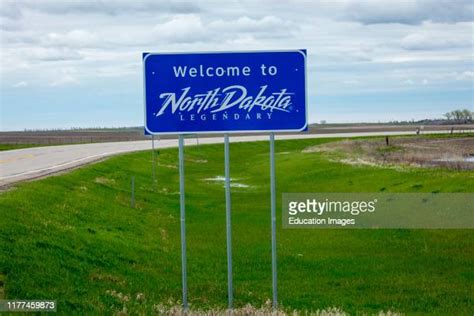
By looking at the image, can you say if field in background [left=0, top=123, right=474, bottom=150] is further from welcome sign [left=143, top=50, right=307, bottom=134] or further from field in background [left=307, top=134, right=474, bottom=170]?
welcome sign [left=143, top=50, right=307, bottom=134]

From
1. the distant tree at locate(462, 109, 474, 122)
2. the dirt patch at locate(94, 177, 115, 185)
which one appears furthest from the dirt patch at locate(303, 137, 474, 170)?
the distant tree at locate(462, 109, 474, 122)

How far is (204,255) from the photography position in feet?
68.9

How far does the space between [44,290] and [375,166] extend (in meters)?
33.8

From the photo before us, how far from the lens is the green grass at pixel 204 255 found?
14.1 metres

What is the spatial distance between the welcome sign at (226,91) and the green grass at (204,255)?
2640 mm

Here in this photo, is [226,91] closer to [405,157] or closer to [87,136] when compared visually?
[405,157]

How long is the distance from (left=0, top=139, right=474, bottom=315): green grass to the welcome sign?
2640 millimetres

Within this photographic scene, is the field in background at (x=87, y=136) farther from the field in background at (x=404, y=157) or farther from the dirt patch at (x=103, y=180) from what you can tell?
the dirt patch at (x=103, y=180)

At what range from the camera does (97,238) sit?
20031mm

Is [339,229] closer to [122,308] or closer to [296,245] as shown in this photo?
[296,245]

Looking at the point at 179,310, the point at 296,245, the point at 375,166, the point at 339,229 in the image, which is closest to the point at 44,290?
the point at 179,310

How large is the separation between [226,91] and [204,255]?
10.2m

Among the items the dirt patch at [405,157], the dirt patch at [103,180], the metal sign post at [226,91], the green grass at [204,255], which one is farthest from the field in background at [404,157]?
the metal sign post at [226,91]

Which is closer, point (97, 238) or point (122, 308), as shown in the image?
point (122, 308)
